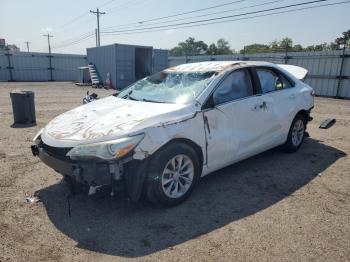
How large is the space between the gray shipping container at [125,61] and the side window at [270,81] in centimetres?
1665

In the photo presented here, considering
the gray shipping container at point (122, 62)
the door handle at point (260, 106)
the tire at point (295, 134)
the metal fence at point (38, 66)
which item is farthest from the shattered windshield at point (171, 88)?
the metal fence at point (38, 66)

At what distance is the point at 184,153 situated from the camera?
11.6ft

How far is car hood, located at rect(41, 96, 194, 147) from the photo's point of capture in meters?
3.24

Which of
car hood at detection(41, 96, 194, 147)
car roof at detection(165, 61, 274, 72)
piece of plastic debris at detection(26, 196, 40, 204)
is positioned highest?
car roof at detection(165, 61, 274, 72)

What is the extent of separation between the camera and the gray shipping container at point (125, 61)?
2078cm

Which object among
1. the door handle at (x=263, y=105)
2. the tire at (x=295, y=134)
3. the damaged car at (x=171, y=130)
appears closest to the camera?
the damaged car at (x=171, y=130)

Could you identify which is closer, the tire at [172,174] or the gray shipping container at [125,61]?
the tire at [172,174]

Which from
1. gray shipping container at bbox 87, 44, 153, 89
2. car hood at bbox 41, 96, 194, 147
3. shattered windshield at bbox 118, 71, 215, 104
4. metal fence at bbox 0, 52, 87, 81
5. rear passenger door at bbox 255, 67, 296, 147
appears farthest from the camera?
metal fence at bbox 0, 52, 87, 81

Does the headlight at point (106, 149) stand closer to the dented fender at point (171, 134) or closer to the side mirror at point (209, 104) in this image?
the dented fender at point (171, 134)

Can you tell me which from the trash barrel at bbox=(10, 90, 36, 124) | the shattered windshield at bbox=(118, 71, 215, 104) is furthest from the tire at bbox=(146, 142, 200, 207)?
the trash barrel at bbox=(10, 90, 36, 124)

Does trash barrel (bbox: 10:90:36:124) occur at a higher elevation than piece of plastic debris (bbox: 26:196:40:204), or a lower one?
higher

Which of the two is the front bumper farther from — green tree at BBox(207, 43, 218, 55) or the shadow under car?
green tree at BBox(207, 43, 218, 55)

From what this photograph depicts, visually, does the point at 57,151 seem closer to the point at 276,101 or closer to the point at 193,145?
the point at 193,145

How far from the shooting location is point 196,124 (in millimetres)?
3686
